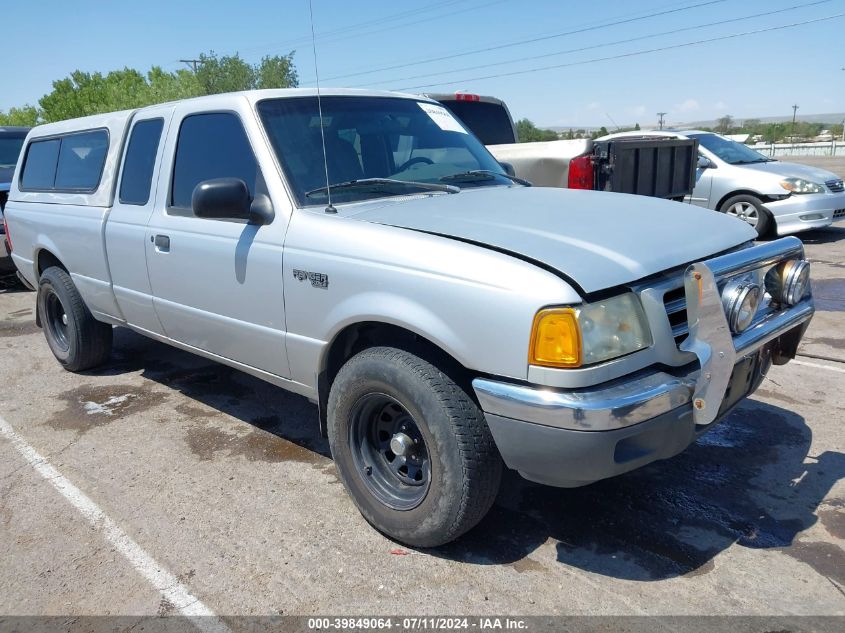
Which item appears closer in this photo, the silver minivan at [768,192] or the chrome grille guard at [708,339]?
the chrome grille guard at [708,339]

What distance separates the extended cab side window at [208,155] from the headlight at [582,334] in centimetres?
183

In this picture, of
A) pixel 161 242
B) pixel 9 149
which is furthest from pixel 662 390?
pixel 9 149

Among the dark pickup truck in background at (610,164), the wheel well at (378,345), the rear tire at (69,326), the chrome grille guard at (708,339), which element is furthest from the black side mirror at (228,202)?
the dark pickup truck in background at (610,164)

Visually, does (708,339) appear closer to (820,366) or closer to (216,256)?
(216,256)

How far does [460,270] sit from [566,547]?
135 cm

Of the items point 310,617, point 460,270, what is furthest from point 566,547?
point 460,270

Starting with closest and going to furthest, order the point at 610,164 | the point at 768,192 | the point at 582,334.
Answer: the point at 582,334 → the point at 610,164 → the point at 768,192

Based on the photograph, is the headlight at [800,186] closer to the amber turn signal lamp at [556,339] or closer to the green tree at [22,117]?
the amber turn signal lamp at [556,339]

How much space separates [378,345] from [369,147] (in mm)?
1254

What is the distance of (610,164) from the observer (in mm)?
6652

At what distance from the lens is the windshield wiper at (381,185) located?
3307 mm

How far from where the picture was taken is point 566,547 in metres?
2.93

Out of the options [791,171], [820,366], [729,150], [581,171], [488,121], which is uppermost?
[488,121]

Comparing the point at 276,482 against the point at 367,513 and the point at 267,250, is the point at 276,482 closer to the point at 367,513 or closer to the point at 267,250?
the point at 367,513
